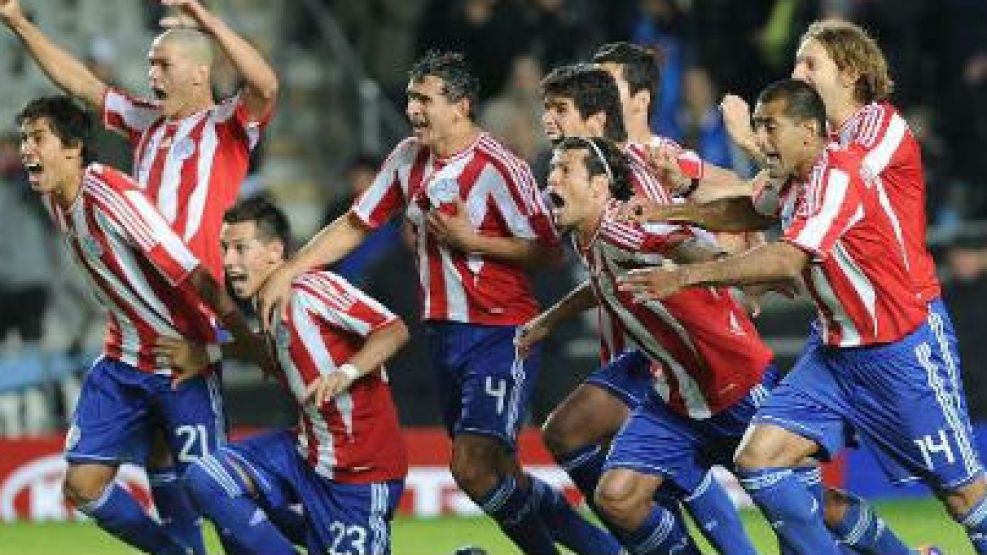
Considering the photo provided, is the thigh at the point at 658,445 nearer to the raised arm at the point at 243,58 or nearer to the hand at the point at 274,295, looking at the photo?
the hand at the point at 274,295

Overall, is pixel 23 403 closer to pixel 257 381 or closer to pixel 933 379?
pixel 257 381

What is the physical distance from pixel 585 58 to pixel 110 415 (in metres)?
6.23

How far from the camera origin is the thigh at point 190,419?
965cm

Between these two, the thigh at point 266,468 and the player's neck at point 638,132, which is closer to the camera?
the thigh at point 266,468

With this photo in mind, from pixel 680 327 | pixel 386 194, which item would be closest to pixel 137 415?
pixel 386 194

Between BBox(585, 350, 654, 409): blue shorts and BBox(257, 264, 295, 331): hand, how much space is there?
4.35 ft

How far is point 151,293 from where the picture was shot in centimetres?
960

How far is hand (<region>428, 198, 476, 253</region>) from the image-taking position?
962 cm

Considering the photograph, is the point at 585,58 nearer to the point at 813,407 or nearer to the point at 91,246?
the point at 91,246

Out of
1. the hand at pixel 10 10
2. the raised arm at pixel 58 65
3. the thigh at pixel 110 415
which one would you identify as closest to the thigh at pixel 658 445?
the thigh at pixel 110 415

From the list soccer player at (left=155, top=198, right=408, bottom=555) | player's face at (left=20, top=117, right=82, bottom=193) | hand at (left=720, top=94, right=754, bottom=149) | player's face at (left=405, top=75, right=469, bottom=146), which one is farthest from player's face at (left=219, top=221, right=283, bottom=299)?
hand at (left=720, top=94, right=754, bottom=149)

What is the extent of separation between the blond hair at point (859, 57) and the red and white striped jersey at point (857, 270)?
0.40 meters

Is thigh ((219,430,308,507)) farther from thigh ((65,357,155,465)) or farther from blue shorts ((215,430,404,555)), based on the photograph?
thigh ((65,357,155,465))

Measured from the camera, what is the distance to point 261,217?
30.4ft
